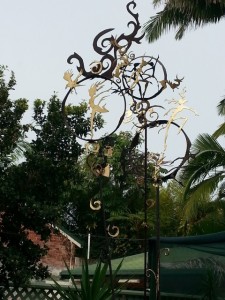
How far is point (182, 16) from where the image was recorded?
15367 millimetres

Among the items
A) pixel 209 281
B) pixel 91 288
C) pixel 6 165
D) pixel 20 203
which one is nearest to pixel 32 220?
pixel 20 203

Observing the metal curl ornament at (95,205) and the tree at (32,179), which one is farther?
the tree at (32,179)

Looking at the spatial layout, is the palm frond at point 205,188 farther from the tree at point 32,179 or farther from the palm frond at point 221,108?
the tree at point 32,179

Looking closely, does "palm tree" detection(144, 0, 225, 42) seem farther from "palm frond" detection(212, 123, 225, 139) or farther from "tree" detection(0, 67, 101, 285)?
"tree" detection(0, 67, 101, 285)

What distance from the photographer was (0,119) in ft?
33.3

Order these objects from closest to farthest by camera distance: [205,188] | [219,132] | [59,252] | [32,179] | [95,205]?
[95,205] < [32,179] < [205,188] < [219,132] < [59,252]

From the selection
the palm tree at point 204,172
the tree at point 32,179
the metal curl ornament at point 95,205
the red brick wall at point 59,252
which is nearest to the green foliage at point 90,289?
the metal curl ornament at point 95,205

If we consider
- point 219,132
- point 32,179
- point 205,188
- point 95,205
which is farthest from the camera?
point 219,132

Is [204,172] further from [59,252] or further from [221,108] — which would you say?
[59,252]

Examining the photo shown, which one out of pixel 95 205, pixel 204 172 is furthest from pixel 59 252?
pixel 95 205

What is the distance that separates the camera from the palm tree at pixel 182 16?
577 inches

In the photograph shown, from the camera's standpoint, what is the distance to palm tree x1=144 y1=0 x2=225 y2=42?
48.1ft

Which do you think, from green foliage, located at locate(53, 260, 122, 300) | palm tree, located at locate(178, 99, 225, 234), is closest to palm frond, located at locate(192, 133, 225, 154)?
palm tree, located at locate(178, 99, 225, 234)

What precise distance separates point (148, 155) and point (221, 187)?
10.2m
